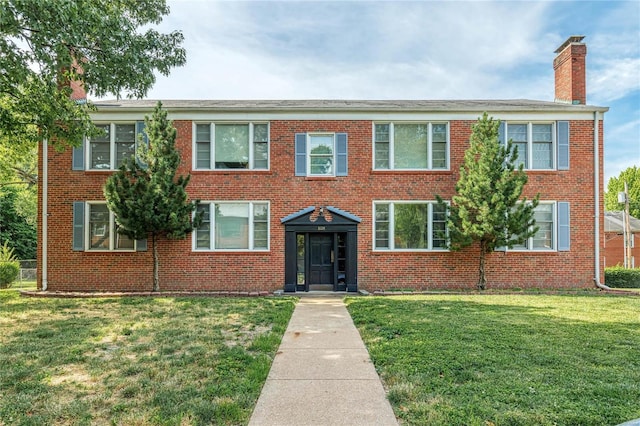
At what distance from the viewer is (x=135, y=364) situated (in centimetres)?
466

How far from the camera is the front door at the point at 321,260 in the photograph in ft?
41.5

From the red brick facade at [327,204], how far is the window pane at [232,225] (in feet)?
1.10

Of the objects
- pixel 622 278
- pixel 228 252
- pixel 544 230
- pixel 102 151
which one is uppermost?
pixel 102 151

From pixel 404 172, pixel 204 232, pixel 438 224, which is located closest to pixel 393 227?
pixel 438 224

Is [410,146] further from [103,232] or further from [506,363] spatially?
[103,232]

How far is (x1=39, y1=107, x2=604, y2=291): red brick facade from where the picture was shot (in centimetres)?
1236

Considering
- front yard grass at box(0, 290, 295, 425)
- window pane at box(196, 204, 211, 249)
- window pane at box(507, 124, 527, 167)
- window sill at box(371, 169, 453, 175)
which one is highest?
window pane at box(507, 124, 527, 167)

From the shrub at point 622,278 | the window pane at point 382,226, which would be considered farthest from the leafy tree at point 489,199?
the shrub at point 622,278

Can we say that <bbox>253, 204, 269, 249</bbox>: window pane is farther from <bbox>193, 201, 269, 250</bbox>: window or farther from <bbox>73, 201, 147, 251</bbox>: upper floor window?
<bbox>73, 201, 147, 251</bbox>: upper floor window

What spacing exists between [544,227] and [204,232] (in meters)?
11.1

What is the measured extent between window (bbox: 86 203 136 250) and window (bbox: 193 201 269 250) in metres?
2.38

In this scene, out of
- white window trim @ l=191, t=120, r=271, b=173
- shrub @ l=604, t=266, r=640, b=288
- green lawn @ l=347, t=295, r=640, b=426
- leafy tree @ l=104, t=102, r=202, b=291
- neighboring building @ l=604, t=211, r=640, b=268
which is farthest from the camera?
neighboring building @ l=604, t=211, r=640, b=268

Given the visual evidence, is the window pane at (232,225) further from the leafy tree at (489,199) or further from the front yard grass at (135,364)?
the leafy tree at (489,199)

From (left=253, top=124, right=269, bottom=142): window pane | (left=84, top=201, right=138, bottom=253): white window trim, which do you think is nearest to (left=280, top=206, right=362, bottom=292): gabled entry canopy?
(left=253, top=124, right=269, bottom=142): window pane
